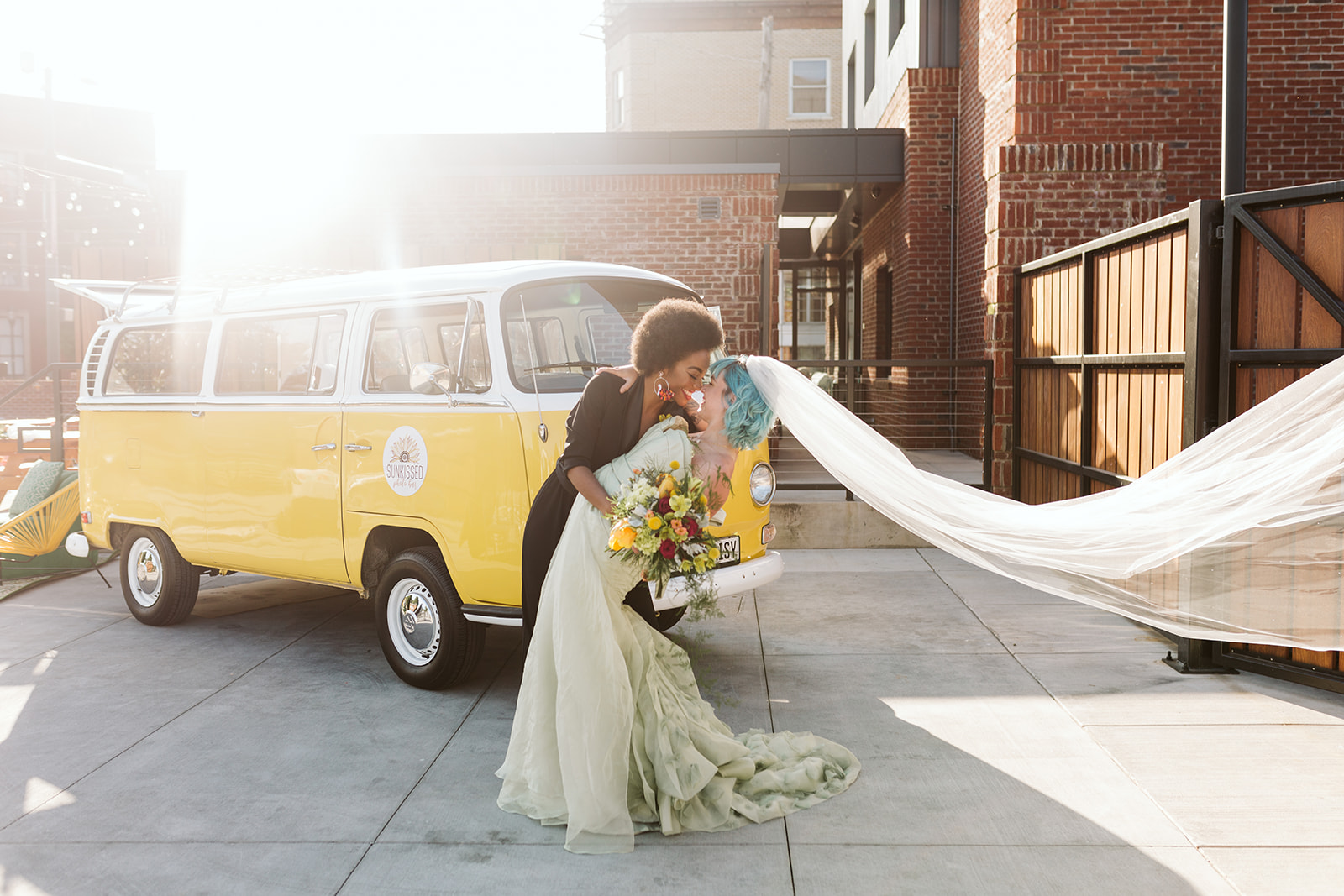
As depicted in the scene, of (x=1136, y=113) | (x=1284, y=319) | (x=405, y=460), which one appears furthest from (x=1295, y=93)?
(x=405, y=460)

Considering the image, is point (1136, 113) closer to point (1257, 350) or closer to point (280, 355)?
point (1257, 350)

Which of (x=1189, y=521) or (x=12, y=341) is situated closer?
(x=1189, y=521)

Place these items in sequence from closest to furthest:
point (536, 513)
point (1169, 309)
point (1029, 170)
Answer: point (536, 513) < point (1169, 309) < point (1029, 170)

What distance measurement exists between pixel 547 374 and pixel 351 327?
4.42ft

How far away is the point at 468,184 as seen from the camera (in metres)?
13.0

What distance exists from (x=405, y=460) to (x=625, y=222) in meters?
8.14

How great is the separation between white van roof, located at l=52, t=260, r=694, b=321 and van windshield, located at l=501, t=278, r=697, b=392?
0.08 meters

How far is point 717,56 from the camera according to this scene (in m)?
35.3

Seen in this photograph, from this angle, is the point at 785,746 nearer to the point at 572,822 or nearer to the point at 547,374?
the point at 572,822

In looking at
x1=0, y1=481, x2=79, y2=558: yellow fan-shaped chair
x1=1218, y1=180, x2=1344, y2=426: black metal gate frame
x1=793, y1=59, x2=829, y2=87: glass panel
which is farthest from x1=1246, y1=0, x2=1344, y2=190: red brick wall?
x1=793, y1=59, x2=829, y2=87: glass panel

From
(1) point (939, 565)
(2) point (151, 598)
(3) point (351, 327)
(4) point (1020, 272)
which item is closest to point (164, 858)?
(3) point (351, 327)

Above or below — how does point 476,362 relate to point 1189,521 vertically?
above

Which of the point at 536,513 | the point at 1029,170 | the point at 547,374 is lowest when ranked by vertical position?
the point at 536,513

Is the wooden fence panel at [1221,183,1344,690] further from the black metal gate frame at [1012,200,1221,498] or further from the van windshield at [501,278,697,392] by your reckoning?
the van windshield at [501,278,697,392]
